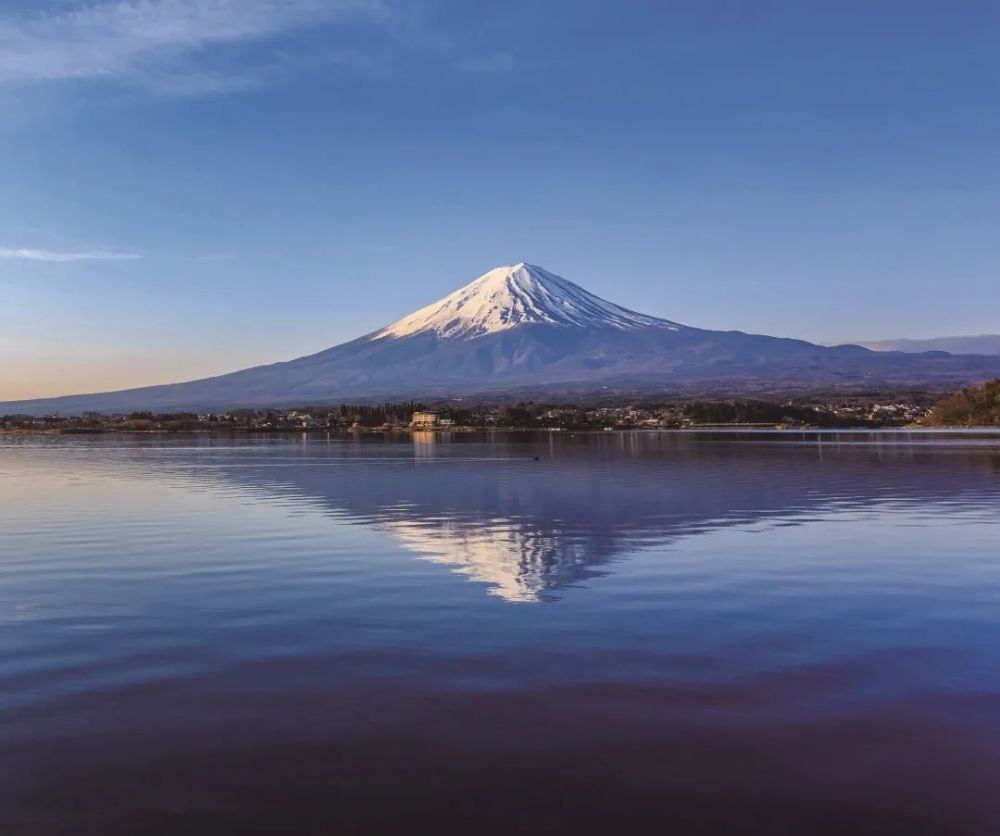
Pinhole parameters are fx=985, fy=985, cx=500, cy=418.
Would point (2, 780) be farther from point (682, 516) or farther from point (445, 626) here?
point (682, 516)

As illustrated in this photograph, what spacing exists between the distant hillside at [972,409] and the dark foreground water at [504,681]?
130211mm

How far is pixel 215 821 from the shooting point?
253 inches

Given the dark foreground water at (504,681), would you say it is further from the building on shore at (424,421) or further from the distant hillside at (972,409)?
the building on shore at (424,421)

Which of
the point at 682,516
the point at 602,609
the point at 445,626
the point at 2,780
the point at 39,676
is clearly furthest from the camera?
the point at 682,516

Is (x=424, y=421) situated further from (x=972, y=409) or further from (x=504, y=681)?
(x=504, y=681)

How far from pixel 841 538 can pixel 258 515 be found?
15231 millimetres

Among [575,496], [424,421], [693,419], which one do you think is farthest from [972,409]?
[575,496]

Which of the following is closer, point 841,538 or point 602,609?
point 602,609

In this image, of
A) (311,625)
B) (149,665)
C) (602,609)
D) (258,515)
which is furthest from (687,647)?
(258,515)

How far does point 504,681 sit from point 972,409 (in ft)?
490

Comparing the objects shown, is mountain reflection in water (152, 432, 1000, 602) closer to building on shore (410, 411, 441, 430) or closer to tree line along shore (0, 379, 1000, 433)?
tree line along shore (0, 379, 1000, 433)

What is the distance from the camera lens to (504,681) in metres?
9.60

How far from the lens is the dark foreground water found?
670 cm

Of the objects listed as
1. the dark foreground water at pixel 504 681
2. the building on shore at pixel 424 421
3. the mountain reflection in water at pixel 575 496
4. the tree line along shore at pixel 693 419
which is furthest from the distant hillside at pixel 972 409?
the dark foreground water at pixel 504 681
